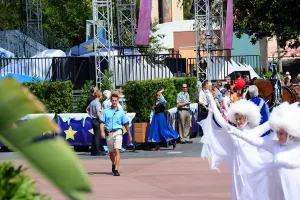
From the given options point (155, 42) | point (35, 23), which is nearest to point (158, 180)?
point (35, 23)

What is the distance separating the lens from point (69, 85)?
2184 cm

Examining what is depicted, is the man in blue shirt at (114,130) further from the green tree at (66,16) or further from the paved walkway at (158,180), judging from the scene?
the green tree at (66,16)

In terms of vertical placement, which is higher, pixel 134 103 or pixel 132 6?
pixel 132 6

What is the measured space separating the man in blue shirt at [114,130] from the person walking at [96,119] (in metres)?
3.47

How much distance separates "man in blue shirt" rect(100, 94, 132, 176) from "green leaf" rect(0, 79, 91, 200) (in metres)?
12.8

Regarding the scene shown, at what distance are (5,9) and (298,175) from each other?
44500 mm

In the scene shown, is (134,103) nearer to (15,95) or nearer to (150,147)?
(150,147)

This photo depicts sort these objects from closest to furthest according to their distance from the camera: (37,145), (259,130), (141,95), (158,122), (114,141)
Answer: (37,145)
(259,130)
(114,141)
(158,122)
(141,95)

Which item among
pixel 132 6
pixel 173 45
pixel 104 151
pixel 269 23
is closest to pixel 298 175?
pixel 104 151

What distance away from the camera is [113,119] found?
49.5 feet

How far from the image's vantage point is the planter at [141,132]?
2011 cm

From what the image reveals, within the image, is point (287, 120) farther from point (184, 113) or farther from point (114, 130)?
point (184, 113)

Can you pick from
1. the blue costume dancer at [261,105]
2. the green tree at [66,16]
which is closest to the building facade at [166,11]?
the green tree at [66,16]

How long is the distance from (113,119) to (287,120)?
726 cm
